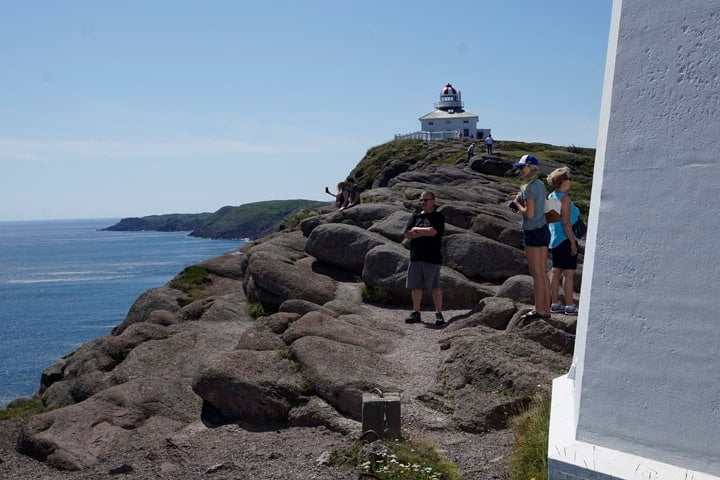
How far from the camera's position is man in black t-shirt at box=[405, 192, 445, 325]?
1262 centimetres

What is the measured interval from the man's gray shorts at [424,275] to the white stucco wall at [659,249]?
7694mm

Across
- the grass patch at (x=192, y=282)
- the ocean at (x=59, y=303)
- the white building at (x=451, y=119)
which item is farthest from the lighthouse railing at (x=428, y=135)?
Result: the grass patch at (x=192, y=282)

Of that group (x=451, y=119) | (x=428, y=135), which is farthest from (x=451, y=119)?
(x=428, y=135)

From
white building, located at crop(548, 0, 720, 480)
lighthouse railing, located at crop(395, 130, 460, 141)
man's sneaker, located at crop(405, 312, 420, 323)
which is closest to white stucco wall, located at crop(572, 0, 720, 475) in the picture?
white building, located at crop(548, 0, 720, 480)

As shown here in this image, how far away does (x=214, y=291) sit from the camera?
17.5 metres

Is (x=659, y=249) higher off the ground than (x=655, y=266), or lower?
higher

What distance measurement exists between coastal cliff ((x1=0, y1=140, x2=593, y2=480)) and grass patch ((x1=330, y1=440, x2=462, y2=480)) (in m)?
0.16

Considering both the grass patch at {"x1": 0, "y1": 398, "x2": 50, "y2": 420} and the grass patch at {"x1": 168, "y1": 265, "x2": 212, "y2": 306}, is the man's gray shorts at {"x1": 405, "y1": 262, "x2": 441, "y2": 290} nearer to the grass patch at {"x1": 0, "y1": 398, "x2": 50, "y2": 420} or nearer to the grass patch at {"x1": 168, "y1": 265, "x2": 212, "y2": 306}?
the grass patch at {"x1": 168, "y1": 265, "x2": 212, "y2": 306}

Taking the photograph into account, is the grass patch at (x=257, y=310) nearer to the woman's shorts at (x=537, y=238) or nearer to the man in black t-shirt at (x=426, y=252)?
the man in black t-shirt at (x=426, y=252)

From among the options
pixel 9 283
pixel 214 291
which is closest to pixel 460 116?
pixel 9 283

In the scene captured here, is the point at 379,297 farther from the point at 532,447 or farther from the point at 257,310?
the point at 532,447

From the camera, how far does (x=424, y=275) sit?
12.8 m

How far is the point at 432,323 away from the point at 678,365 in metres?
8.36

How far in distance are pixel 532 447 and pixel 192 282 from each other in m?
12.5
